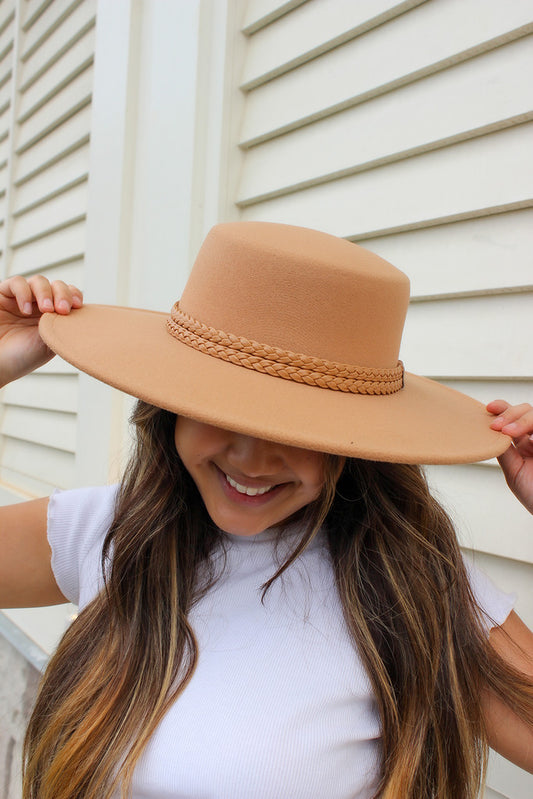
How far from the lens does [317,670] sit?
3.30 feet

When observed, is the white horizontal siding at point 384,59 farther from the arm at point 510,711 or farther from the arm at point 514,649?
the arm at point 510,711

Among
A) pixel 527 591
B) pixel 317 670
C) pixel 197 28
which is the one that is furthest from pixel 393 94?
pixel 317 670

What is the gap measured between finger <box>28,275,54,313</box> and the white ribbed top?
540 millimetres

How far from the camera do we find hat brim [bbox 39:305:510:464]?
0.76 m

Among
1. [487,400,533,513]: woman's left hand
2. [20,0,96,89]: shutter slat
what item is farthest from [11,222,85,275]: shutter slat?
[487,400,533,513]: woman's left hand

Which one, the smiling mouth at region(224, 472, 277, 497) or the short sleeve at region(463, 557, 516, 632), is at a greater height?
the smiling mouth at region(224, 472, 277, 497)

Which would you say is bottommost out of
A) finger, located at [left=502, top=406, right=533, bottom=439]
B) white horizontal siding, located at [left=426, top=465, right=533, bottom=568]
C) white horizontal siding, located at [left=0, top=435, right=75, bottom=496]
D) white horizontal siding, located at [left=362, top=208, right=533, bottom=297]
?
white horizontal siding, located at [left=0, top=435, right=75, bottom=496]

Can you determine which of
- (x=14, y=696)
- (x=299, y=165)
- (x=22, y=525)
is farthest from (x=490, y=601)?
(x=14, y=696)

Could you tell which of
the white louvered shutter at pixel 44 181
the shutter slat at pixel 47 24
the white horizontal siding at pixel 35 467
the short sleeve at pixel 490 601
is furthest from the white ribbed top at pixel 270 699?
the shutter slat at pixel 47 24

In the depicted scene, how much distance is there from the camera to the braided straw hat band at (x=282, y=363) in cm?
A: 87

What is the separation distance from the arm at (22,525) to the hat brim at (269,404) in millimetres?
254

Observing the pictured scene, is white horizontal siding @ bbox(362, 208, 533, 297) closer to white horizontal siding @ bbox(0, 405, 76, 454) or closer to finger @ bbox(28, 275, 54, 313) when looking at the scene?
finger @ bbox(28, 275, 54, 313)

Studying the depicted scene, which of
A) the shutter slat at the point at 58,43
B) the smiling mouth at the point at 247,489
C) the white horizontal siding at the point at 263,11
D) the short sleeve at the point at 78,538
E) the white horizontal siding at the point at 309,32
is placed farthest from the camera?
the shutter slat at the point at 58,43

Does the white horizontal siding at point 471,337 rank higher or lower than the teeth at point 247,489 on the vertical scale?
higher
